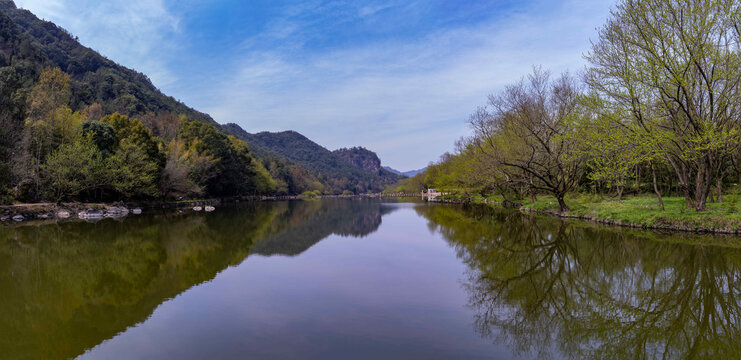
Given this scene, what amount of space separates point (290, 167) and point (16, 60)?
67.0 metres

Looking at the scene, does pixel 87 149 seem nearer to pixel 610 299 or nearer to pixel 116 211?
pixel 116 211

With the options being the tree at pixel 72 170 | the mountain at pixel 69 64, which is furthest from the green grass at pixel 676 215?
the mountain at pixel 69 64

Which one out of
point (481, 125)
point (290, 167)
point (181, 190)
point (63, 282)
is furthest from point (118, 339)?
point (290, 167)

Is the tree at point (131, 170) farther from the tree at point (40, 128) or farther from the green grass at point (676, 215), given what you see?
the green grass at point (676, 215)

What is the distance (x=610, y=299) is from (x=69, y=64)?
4482 inches

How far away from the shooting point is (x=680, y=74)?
15219 mm

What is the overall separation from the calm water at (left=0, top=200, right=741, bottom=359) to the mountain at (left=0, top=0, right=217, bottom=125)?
139 ft

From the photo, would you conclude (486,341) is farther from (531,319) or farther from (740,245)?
(740,245)

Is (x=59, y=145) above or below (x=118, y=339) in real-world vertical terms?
above

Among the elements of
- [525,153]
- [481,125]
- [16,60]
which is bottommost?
[525,153]

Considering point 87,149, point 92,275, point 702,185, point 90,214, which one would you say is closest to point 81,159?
point 87,149

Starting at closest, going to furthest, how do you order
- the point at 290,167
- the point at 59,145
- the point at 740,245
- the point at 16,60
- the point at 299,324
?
the point at 299,324 → the point at 740,245 → the point at 59,145 → the point at 16,60 → the point at 290,167

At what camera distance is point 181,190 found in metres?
44.7

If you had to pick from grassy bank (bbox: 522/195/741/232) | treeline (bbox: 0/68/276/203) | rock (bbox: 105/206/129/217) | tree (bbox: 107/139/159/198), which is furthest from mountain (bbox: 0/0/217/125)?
grassy bank (bbox: 522/195/741/232)
